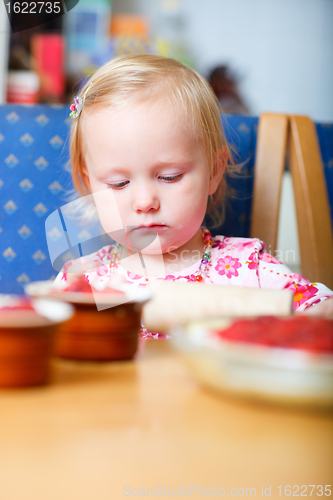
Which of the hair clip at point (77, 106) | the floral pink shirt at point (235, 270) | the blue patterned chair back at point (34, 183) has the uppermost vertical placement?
the hair clip at point (77, 106)

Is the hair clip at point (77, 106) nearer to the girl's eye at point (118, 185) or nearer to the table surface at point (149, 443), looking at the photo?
the girl's eye at point (118, 185)

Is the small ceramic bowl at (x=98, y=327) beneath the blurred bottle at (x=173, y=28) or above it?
beneath

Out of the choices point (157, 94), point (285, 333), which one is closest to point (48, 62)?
point (157, 94)

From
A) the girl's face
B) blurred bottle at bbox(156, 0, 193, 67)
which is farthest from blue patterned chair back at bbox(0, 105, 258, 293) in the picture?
blurred bottle at bbox(156, 0, 193, 67)

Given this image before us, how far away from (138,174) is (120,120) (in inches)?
5.0

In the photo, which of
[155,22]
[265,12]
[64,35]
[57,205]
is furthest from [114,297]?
[265,12]

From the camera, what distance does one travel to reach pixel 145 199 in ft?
3.23

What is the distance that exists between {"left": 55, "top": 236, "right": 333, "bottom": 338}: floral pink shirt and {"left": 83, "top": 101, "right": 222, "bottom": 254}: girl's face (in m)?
0.11

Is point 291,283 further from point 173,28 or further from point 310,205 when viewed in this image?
point 173,28

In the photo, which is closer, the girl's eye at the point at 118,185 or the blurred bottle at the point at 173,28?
the girl's eye at the point at 118,185

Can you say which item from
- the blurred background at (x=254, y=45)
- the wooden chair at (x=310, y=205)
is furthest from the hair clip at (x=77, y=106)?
the blurred background at (x=254, y=45)

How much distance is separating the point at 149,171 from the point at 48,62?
2318 millimetres

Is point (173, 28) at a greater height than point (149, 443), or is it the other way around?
point (173, 28)

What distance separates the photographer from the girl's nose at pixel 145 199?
0.99 m
